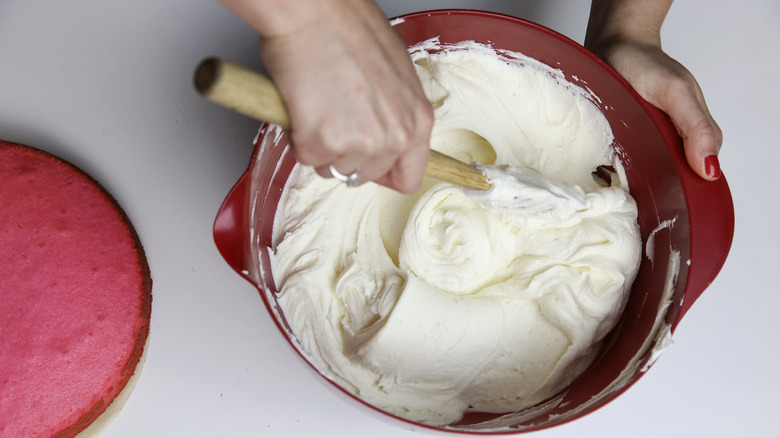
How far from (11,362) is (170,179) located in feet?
1.33

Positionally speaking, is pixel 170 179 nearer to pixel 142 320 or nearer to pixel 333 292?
pixel 142 320

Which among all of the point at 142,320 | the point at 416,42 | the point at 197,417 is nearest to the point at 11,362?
the point at 142,320

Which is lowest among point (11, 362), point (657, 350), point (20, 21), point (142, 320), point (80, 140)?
point (11, 362)

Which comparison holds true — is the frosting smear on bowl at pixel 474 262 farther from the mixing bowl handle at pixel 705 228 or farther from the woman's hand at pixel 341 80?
the woman's hand at pixel 341 80

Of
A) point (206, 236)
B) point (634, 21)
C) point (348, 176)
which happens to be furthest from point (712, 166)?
point (206, 236)

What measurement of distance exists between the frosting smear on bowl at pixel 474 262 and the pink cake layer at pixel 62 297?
29 cm

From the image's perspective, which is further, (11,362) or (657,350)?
(11,362)

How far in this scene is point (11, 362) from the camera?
0.97m

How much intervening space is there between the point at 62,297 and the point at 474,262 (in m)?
0.71

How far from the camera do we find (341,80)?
610mm

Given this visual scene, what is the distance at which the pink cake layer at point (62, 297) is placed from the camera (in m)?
0.97

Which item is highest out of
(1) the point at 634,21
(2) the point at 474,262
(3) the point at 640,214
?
(1) the point at 634,21

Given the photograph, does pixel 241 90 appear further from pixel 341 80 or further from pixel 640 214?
pixel 640 214

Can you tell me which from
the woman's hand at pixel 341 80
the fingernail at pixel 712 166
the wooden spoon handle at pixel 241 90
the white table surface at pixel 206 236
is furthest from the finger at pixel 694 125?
the wooden spoon handle at pixel 241 90
